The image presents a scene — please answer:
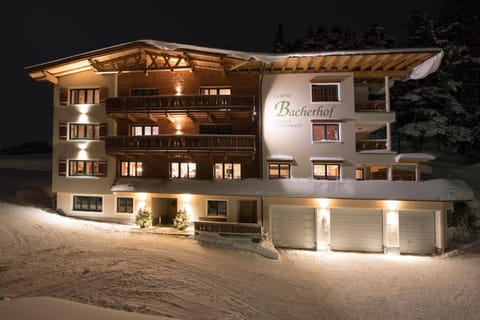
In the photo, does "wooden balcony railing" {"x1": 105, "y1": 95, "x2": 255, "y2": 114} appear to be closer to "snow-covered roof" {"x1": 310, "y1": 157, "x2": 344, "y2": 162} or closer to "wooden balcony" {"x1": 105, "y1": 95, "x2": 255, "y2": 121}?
"wooden balcony" {"x1": 105, "y1": 95, "x2": 255, "y2": 121}

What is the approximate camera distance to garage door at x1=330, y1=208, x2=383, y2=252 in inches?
715

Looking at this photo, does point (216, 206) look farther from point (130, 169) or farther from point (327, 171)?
point (327, 171)

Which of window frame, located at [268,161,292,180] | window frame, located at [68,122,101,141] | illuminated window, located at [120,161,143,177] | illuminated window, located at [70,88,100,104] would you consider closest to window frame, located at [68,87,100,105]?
illuminated window, located at [70,88,100,104]

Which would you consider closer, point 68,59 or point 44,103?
point 68,59

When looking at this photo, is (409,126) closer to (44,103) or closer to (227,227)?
(227,227)

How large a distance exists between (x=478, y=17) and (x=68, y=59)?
148 feet

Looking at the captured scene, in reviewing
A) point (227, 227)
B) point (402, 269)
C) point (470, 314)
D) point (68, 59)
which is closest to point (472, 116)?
point (402, 269)

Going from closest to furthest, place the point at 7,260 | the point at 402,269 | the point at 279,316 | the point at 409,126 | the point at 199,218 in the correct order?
1. the point at 279,316
2. the point at 7,260
3. the point at 402,269
4. the point at 199,218
5. the point at 409,126

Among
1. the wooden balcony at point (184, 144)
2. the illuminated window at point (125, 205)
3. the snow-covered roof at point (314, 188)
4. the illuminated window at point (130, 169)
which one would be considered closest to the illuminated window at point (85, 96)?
the wooden balcony at point (184, 144)

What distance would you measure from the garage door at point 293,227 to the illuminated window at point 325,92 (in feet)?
29.8

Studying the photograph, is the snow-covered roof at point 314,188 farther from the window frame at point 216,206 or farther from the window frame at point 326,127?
the window frame at point 326,127

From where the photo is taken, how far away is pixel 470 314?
11.0m

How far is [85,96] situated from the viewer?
72.2ft

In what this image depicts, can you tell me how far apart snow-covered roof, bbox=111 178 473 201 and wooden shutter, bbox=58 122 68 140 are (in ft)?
21.0
